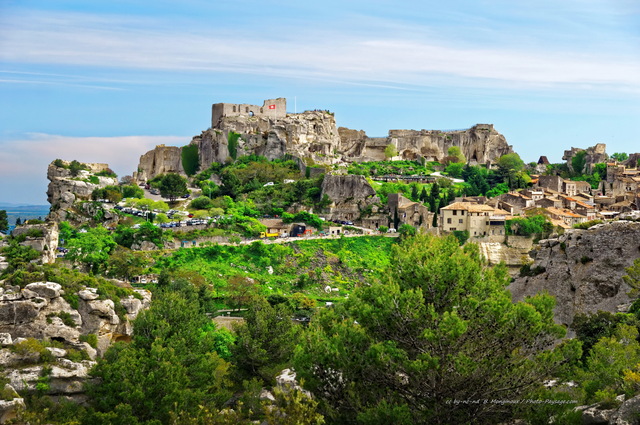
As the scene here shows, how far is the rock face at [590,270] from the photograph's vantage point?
35.2 meters

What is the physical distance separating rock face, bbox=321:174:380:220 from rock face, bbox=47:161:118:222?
22.5m

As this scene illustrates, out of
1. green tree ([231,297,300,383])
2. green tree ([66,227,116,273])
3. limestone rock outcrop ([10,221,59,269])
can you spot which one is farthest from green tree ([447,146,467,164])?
green tree ([231,297,300,383])

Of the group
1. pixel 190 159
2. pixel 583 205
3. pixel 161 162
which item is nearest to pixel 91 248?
pixel 190 159

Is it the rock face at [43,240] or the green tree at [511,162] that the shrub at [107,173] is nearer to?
the rock face at [43,240]

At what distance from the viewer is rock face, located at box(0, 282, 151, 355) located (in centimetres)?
3428

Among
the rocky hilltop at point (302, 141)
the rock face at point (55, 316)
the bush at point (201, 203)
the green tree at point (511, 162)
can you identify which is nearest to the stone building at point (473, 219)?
the rocky hilltop at point (302, 141)

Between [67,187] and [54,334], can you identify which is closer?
[54,334]

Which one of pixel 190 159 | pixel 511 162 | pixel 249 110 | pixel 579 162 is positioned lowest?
pixel 190 159

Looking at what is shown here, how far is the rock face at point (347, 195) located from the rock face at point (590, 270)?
3572 centimetres

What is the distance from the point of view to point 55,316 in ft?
116

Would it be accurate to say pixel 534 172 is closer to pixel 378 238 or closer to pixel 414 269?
pixel 378 238

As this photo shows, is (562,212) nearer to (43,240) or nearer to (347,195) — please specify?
(347,195)

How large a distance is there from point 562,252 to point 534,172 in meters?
59.0

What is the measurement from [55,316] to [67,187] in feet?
147
